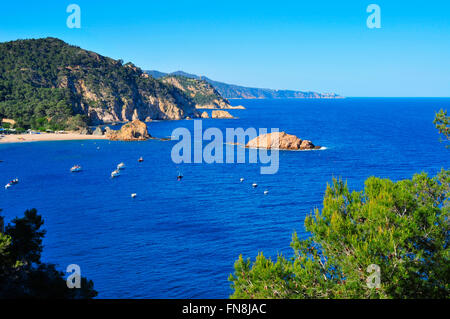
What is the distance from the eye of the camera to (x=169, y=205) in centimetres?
5862

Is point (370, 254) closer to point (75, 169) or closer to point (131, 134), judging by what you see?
point (75, 169)

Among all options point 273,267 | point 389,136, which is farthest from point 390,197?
point 389,136

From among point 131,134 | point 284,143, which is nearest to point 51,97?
point 131,134

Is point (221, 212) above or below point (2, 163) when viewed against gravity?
below

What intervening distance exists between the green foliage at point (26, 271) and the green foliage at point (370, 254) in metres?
11.0

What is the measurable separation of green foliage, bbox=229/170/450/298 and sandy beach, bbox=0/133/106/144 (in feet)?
414

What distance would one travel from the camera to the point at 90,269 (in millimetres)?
36125

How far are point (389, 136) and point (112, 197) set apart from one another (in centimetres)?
10398

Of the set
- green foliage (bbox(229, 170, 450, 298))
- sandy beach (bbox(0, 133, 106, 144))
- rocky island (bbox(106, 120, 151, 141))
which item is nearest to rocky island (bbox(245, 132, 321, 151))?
rocky island (bbox(106, 120, 151, 141))

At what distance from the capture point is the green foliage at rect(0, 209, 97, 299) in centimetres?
2150

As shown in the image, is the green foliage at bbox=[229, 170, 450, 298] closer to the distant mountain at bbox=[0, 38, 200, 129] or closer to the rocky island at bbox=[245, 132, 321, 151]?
the rocky island at bbox=[245, 132, 321, 151]
